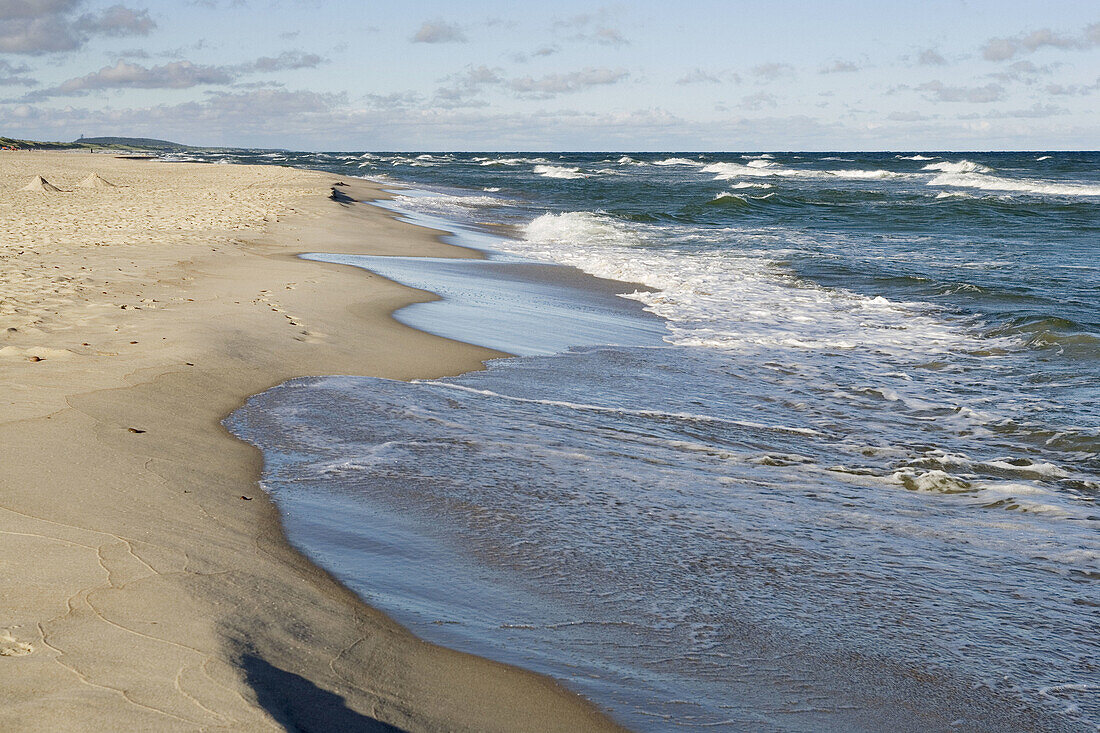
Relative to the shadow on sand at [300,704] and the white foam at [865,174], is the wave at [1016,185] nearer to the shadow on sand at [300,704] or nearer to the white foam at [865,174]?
the white foam at [865,174]

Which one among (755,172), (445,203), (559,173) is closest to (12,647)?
(445,203)

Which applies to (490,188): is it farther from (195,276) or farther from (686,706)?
(686,706)

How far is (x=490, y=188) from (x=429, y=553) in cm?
4104

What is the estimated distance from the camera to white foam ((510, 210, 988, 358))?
31.6ft

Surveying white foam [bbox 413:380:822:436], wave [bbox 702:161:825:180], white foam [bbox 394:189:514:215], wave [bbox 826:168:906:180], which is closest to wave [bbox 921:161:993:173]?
wave [bbox 826:168:906:180]

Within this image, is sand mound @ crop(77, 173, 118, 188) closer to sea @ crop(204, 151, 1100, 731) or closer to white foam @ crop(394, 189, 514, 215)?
white foam @ crop(394, 189, 514, 215)

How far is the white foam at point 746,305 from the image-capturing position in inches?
379

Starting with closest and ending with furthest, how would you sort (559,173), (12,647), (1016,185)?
(12,647)
(1016,185)
(559,173)

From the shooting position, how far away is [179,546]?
3.23m

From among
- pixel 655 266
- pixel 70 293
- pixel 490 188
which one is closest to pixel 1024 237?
pixel 655 266

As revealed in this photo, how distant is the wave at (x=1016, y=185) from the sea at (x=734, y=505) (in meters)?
34.7

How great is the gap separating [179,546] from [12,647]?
36.0 inches

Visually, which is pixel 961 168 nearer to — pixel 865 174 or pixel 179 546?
pixel 865 174

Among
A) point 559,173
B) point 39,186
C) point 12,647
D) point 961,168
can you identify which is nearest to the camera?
point 12,647
